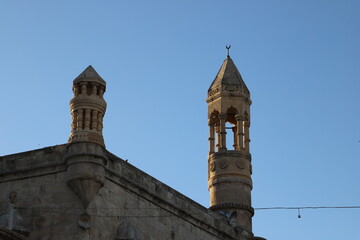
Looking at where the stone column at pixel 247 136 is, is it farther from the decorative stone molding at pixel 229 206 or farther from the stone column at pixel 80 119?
the stone column at pixel 80 119

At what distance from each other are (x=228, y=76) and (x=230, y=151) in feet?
9.60

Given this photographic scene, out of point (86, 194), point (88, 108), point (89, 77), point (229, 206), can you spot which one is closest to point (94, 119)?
point (88, 108)

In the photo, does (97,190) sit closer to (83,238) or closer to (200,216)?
(83,238)

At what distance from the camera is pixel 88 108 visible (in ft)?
82.1

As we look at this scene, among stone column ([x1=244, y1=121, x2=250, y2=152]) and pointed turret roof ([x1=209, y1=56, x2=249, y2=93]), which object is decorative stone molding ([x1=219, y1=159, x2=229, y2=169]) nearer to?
stone column ([x1=244, y1=121, x2=250, y2=152])

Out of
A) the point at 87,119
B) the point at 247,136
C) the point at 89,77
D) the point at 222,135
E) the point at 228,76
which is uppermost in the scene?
the point at 228,76

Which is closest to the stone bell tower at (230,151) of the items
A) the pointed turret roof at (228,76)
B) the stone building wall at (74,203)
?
the pointed turret roof at (228,76)

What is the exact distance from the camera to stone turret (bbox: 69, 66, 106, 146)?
24875mm

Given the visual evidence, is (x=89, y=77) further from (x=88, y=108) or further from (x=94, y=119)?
(x=94, y=119)

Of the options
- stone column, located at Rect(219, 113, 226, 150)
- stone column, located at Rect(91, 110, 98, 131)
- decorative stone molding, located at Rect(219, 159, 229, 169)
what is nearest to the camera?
stone column, located at Rect(91, 110, 98, 131)

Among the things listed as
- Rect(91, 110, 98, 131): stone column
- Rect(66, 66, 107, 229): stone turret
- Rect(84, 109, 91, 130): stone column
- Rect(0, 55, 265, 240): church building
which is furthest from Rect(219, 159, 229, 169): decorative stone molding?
Rect(84, 109, 91, 130): stone column

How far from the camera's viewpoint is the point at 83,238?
23.7 meters

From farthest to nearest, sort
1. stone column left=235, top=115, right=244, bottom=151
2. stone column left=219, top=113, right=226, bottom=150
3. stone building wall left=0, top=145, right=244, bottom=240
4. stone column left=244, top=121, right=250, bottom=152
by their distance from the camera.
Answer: stone column left=244, top=121, right=250, bottom=152 < stone column left=235, top=115, right=244, bottom=151 < stone column left=219, top=113, right=226, bottom=150 < stone building wall left=0, top=145, right=244, bottom=240

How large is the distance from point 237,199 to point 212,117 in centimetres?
332
